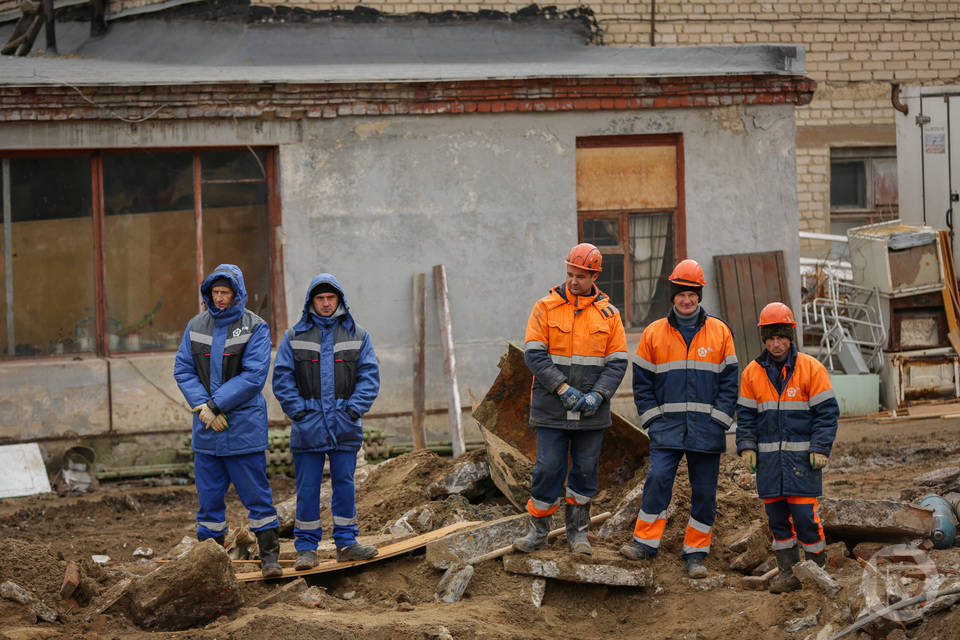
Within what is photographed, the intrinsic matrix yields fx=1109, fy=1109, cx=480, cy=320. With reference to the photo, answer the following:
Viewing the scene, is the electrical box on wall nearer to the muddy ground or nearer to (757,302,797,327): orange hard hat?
the muddy ground

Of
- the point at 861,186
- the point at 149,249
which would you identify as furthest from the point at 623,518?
Result: the point at 861,186

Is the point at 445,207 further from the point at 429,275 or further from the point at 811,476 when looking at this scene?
the point at 811,476

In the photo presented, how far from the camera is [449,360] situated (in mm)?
11625

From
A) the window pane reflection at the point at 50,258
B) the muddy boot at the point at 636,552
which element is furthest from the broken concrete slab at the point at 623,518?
the window pane reflection at the point at 50,258

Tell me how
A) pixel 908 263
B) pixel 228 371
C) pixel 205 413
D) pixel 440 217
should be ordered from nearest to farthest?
pixel 205 413 → pixel 228 371 → pixel 440 217 → pixel 908 263

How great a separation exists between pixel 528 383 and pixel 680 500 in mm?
1469

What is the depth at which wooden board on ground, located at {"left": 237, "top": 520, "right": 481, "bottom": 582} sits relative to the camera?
22.7ft

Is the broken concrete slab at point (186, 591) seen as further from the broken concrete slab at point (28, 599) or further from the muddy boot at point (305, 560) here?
the muddy boot at point (305, 560)

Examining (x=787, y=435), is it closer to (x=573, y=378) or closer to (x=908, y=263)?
(x=573, y=378)

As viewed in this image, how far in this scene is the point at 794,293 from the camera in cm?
1252

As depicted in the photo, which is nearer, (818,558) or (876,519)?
(818,558)

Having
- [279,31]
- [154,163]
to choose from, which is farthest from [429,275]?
[279,31]

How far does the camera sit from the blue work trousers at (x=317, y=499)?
705 centimetres

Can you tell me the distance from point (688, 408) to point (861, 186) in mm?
13865
